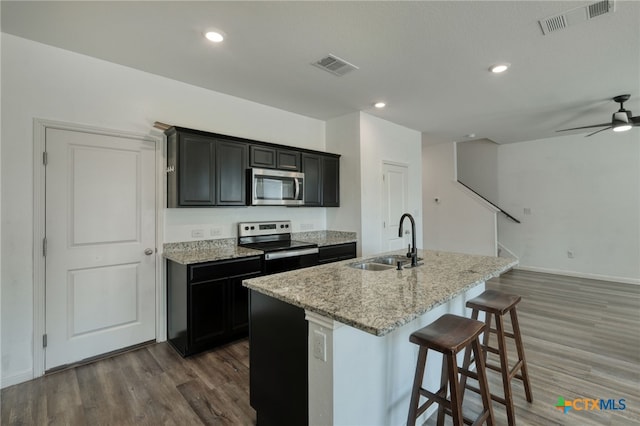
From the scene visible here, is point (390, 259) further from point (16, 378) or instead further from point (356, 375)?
point (16, 378)

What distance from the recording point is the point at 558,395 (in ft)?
7.34

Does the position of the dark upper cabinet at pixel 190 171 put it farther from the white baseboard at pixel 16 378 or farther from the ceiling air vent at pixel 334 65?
the white baseboard at pixel 16 378

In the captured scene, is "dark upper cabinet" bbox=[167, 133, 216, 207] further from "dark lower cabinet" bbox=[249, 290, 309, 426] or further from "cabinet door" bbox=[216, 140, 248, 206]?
"dark lower cabinet" bbox=[249, 290, 309, 426]

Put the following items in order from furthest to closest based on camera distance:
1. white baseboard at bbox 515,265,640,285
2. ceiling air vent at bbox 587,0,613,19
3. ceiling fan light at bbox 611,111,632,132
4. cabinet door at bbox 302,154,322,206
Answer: white baseboard at bbox 515,265,640,285 → cabinet door at bbox 302,154,322,206 → ceiling fan light at bbox 611,111,632,132 → ceiling air vent at bbox 587,0,613,19

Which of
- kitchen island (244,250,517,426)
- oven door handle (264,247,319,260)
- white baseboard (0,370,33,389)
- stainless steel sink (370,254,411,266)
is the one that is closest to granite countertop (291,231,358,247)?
oven door handle (264,247,319,260)

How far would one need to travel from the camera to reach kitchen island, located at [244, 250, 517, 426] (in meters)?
1.34

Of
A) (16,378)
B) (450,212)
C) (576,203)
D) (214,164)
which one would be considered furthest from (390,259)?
(576,203)

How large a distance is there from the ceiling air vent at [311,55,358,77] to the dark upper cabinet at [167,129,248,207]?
1.22 m

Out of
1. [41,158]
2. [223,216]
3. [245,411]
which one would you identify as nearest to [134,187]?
[41,158]

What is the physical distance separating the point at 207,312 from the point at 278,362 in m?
1.46

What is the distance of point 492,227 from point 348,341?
18.6ft

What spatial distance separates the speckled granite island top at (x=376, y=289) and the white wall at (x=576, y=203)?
4785 millimetres

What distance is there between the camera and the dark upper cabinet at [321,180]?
4133 mm

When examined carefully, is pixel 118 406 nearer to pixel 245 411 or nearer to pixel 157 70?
pixel 245 411
